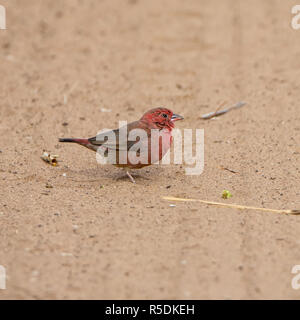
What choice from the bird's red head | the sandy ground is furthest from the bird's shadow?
the bird's red head

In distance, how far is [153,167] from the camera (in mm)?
6934

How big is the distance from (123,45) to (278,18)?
2752 mm

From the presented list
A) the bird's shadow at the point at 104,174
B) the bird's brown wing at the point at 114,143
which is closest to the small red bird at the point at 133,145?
the bird's brown wing at the point at 114,143

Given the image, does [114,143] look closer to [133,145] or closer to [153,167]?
[133,145]

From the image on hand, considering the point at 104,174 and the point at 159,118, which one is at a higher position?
the point at 159,118

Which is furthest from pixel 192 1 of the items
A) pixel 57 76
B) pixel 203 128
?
pixel 203 128

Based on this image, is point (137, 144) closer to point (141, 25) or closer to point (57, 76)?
point (57, 76)

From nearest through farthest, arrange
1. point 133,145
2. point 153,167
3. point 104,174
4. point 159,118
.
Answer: point 133,145 → point 159,118 → point 104,174 → point 153,167

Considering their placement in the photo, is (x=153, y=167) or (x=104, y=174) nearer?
(x=104, y=174)

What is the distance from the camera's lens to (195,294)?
173 inches

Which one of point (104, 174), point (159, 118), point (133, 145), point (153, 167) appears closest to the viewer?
point (133, 145)

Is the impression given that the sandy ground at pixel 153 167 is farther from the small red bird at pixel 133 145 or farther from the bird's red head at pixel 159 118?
the bird's red head at pixel 159 118

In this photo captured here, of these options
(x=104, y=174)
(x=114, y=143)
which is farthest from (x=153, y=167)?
(x=114, y=143)

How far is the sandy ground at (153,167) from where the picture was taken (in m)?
4.67
